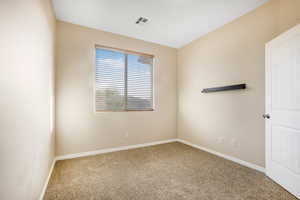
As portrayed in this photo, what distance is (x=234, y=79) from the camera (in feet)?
9.12

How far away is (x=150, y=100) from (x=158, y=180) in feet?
7.37

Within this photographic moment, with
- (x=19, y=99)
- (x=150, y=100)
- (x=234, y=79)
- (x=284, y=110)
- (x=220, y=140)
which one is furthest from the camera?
(x=150, y=100)

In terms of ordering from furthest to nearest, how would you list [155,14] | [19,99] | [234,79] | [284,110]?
[234,79]
[155,14]
[284,110]
[19,99]

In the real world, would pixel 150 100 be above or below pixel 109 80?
below

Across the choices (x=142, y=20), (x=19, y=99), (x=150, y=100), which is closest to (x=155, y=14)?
(x=142, y=20)

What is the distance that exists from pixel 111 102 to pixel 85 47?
1.34 meters

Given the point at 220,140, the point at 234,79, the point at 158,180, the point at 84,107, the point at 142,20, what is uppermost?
the point at 142,20

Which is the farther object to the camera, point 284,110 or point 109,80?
point 109,80

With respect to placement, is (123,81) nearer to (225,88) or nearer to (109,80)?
(109,80)

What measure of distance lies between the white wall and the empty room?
0.04 ft

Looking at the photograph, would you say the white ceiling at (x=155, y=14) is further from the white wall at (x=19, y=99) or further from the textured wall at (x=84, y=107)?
the white wall at (x=19, y=99)

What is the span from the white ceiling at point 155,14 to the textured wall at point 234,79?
292mm

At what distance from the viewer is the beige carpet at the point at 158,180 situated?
5.77 ft

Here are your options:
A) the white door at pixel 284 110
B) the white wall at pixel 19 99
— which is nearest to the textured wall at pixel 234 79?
the white door at pixel 284 110
